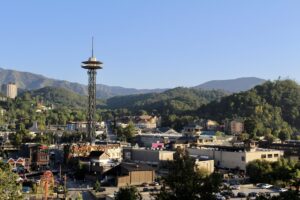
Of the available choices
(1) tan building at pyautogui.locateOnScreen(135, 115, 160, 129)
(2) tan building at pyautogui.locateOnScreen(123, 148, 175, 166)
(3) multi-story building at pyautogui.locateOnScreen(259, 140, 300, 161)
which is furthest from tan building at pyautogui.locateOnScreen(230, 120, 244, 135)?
(2) tan building at pyautogui.locateOnScreen(123, 148, 175, 166)

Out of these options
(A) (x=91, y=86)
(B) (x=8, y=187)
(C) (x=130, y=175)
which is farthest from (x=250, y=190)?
(A) (x=91, y=86)

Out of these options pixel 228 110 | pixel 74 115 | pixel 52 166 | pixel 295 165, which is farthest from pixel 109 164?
pixel 74 115

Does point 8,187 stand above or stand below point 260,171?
above

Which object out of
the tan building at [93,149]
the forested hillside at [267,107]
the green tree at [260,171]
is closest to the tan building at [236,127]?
the forested hillside at [267,107]

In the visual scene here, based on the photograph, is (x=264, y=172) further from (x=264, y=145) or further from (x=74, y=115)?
(x=74, y=115)

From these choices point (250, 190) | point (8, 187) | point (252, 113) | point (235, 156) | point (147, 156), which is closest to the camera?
point (8, 187)

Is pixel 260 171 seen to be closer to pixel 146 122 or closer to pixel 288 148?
pixel 288 148
